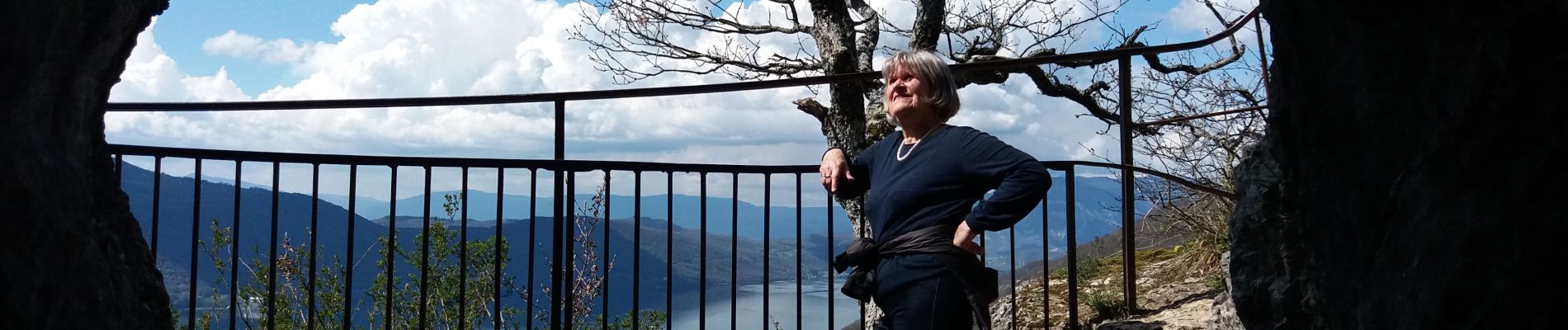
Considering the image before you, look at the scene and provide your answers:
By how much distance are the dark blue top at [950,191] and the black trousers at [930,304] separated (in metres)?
0.01

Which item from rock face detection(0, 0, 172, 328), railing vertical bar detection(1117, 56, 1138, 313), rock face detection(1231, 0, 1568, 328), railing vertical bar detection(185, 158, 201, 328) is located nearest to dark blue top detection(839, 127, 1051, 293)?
rock face detection(1231, 0, 1568, 328)

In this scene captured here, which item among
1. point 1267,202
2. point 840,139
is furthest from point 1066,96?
point 1267,202

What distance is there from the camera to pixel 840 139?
29.9 feet

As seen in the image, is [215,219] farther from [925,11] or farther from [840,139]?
[925,11]

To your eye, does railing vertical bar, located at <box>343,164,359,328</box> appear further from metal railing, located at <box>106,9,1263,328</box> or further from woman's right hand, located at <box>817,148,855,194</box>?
woman's right hand, located at <box>817,148,855,194</box>

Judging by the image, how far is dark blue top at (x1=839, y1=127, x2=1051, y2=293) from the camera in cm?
246

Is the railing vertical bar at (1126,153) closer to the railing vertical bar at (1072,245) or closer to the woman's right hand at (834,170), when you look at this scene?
the railing vertical bar at (1072,245)

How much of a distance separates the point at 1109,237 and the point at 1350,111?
28.7 ft

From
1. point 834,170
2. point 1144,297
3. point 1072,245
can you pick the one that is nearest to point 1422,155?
point 834,170

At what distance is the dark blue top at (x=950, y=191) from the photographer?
246 centimetres

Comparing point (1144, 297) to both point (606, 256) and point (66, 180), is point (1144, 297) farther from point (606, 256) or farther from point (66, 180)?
point (66, 180)

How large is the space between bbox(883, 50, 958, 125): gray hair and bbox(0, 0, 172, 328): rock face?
73.7 inches

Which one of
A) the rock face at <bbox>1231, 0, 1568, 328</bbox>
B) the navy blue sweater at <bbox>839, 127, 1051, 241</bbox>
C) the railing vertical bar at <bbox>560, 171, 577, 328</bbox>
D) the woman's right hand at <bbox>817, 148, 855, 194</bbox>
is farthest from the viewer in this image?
the railing vertical bar at <bbox>560, 171, 577, 328</bbox>

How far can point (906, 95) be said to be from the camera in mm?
2754
